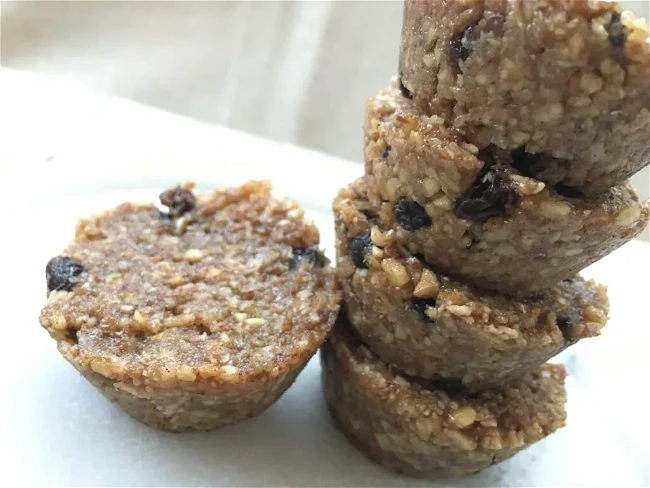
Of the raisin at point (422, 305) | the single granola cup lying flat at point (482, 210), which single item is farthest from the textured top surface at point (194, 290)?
the single granola cup lying flat at point (482, 210)

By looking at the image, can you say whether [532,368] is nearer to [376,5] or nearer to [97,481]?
[97,481]

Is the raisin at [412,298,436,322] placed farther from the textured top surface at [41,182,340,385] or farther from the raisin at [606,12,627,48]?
the raisin at [606,12,627,48]

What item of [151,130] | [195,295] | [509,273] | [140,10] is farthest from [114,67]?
[509,273]

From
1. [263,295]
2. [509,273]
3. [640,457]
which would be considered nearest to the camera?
[509,273]

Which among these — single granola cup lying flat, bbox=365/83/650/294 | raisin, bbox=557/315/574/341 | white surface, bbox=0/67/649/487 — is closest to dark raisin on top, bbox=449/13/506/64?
single granola cup lying flat, bbox=365/83/650/294

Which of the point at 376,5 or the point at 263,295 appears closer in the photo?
the point at 263,295

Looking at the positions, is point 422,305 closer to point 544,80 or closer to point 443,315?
point 443,315
